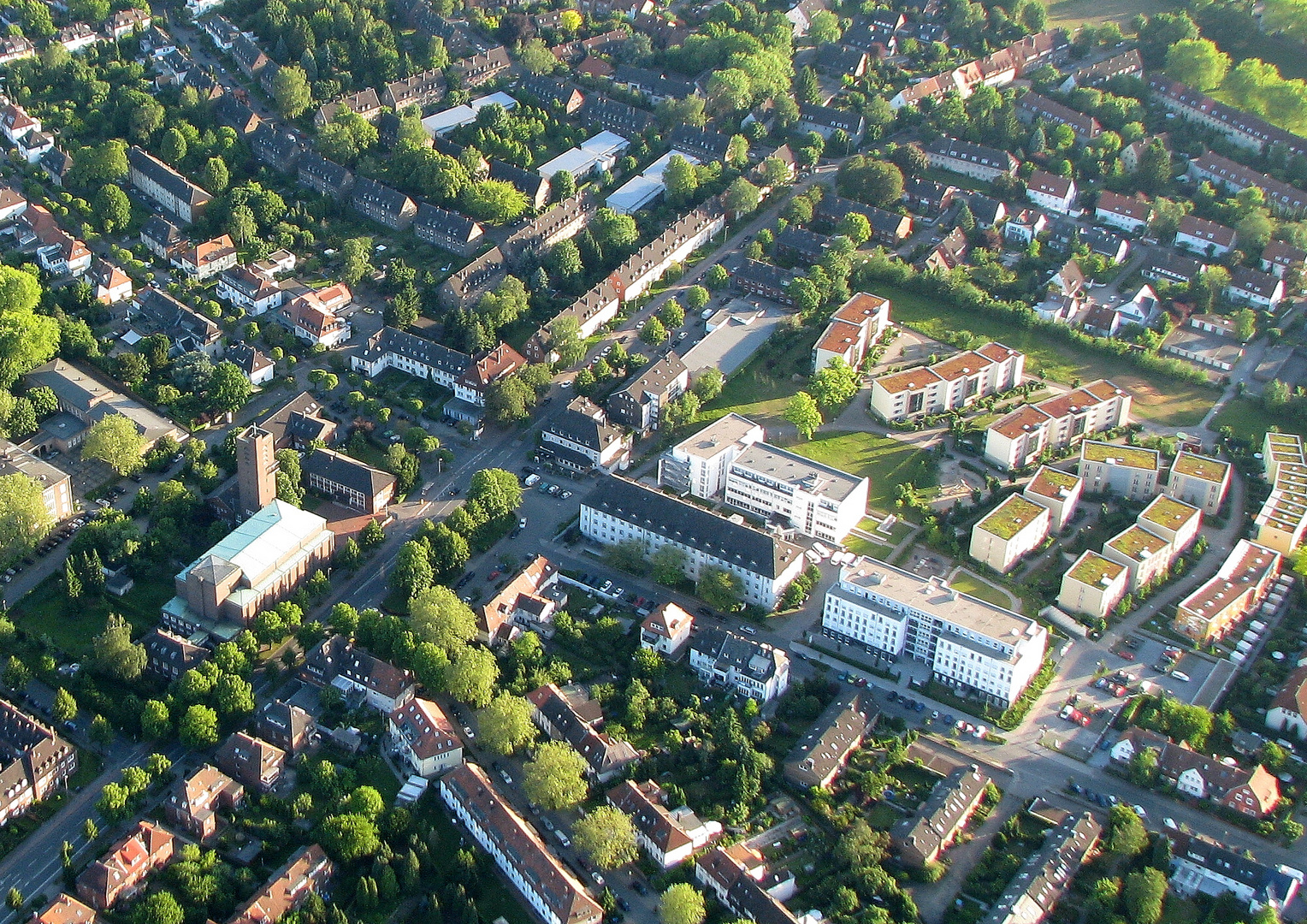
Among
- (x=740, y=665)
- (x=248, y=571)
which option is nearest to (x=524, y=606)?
A: (x=740, y=665)

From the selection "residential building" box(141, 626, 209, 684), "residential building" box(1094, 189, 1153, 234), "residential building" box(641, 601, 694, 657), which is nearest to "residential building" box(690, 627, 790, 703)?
"residential building" box(641, 601, 694, 657)

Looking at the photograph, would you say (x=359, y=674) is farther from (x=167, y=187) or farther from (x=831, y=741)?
(x=167, y=187)

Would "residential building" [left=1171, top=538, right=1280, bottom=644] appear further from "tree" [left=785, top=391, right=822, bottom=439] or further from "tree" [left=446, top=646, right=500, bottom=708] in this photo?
"tree" [left=446, top=646, right=500, bottom=708]

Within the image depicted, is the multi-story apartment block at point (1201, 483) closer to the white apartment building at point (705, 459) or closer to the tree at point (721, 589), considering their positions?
the white apartment building at point (705, 459)

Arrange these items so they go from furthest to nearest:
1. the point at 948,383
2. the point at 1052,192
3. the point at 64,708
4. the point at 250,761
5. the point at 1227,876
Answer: the point at 1052,192 → the point at 948,383 → the point at 64,708 → the point at 250,761 → the point at 1227,876

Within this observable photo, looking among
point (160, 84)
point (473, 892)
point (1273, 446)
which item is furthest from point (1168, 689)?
point (160, 84)

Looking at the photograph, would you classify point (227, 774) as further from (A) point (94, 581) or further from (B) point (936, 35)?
(B) point (936, 35)

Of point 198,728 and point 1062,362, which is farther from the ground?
point 1062,362
